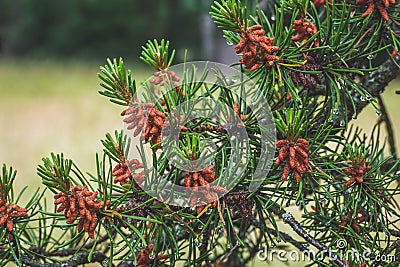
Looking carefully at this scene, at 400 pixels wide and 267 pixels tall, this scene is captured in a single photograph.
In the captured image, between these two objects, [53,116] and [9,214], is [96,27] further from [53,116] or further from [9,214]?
[9,214]

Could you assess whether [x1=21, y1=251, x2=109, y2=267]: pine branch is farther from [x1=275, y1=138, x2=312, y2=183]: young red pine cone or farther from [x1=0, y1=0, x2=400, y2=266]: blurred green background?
[x1=0, y1=0, x2=400, y2=266]: blurred green background

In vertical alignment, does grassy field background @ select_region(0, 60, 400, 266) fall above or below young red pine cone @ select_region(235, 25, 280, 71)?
above

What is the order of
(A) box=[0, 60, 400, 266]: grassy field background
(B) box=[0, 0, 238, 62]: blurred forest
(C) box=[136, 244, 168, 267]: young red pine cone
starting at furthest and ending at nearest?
(B) box=[0, 0, 238, 62]: blurred forest, (A) box=[0, 60, 400, 266]: grassy field background, (C) box=[136, 244, 168, 267]: young red pine cone

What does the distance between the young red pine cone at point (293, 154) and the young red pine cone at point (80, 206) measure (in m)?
0.15

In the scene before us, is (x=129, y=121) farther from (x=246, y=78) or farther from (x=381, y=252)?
(x=381, y=252)

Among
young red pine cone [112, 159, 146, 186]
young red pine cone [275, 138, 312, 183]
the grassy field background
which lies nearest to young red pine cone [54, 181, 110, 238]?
young red pine cone [112, 159, 146, 186]

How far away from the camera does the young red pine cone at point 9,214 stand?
1.66 feet

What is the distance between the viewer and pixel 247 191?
498 millimetres

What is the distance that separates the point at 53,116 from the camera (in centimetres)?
397

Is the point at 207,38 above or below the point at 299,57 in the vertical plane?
above

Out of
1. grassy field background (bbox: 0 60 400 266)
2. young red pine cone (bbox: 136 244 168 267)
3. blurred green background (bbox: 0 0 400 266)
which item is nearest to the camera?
young red pine cone (bbox: 136 244 168 267)

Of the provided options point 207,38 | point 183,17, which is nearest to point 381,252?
point 207,38

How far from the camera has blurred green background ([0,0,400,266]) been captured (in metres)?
3.36

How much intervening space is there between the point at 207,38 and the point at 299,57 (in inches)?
220
